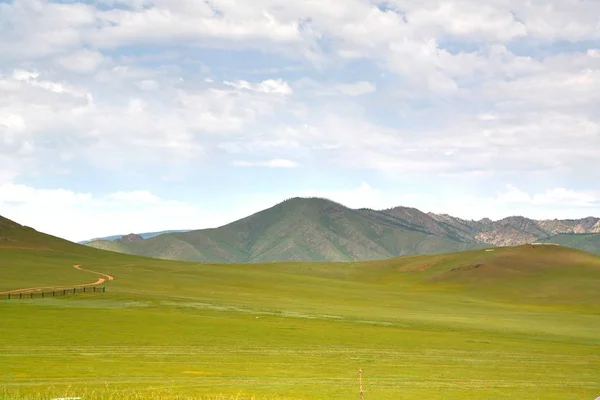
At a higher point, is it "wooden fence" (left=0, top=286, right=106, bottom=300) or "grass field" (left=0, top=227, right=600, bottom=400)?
"wooden fence" (left=0, top=286, right=106, bottom=300)

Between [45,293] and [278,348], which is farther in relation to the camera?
[45,293]

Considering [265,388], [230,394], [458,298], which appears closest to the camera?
[230,394]

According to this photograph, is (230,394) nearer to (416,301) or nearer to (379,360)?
(379,360)

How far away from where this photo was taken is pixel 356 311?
124 m

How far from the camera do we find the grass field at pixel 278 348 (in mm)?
49219

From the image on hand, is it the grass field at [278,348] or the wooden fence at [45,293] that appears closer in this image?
the grass field at [278,348]

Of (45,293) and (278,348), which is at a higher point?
(45,293)

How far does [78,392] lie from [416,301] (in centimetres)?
12408

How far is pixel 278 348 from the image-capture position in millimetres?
A: 72500

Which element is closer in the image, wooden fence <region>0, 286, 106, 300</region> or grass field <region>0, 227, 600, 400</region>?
grass field <region>0, 227, 600, 400</region>

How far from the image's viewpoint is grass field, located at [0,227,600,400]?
4922 centimetres

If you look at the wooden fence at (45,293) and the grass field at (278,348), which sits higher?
the wooden fence at (45,293)

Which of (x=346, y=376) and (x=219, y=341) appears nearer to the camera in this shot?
(x=346, y=376)

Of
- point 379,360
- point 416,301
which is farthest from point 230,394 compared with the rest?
point 416,301
